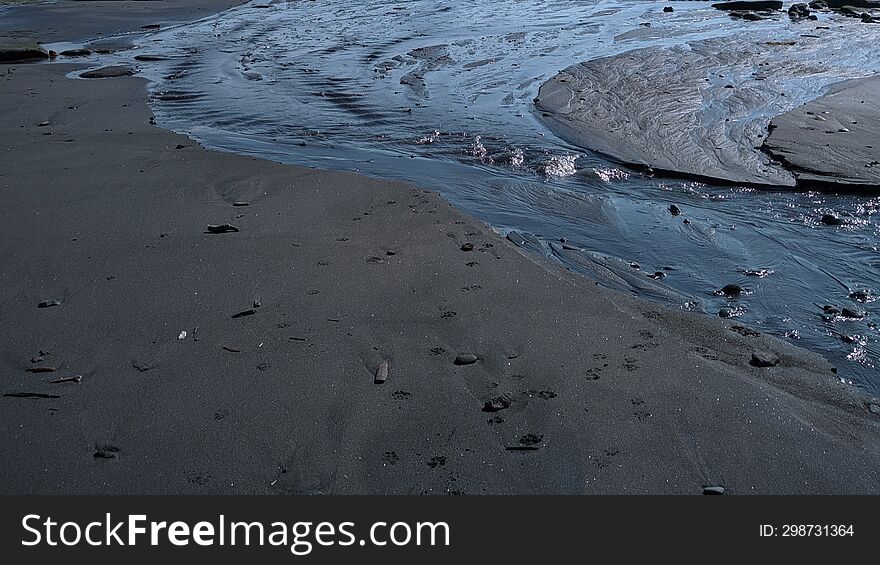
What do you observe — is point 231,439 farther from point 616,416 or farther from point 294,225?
point 294,225

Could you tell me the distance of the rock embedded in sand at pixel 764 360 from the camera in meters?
4.12

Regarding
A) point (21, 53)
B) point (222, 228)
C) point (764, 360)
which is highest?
point (21, 53)

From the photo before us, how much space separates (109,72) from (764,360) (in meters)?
11.3

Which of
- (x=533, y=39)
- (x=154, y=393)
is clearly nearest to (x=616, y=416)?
(x=154, y=393)

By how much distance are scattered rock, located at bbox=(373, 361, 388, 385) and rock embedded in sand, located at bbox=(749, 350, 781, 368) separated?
1.95 m

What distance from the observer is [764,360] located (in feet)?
13.6

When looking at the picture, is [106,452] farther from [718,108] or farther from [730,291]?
[718,108]

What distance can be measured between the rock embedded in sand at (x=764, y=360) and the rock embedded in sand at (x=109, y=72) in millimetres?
10927

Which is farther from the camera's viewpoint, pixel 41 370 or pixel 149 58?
pixel 149 58

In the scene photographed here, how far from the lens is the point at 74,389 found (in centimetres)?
384

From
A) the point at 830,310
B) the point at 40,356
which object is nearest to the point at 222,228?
the point at 40,356

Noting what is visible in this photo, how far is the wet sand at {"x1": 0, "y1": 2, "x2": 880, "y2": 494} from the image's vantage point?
3.32m

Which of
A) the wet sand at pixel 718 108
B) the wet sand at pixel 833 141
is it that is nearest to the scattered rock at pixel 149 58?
the wet sand at pixel 718 108

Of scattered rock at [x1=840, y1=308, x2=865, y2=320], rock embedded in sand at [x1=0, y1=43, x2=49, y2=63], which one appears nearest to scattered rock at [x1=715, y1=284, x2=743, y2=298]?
scattered rock at [x1=840, y1=308, x2=865, y2=320]
